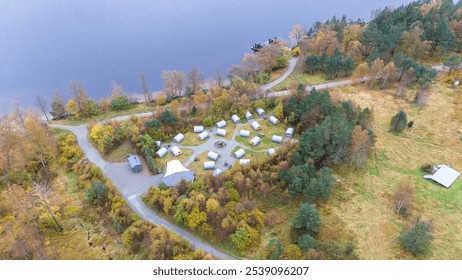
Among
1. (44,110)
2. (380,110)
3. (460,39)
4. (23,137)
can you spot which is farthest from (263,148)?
(460,39)

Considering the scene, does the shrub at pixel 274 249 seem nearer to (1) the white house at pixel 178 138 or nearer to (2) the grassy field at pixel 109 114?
(1) the white house at pixel 178 138

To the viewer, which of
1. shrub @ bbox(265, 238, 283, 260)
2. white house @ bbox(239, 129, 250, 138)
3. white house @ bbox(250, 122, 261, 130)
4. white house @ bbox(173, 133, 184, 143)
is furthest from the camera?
white house @ bbox(250, 122, 261, 130)

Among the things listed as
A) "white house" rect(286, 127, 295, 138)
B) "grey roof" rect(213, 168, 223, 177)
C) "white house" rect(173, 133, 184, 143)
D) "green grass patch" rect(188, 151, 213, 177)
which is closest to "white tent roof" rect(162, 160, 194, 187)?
"green grass patch" rect(188, 151, 213, 177)

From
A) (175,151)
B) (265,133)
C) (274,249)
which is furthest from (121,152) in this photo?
(274,249)

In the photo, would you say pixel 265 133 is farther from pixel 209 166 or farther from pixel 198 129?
pixel 209 166

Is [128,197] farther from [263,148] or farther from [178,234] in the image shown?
[263,148]

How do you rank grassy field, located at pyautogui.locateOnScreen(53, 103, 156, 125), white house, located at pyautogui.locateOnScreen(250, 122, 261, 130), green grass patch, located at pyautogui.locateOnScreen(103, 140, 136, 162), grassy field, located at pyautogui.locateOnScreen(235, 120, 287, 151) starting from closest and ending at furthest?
green grass patch, located at pyautogui.locateOnScreen(103, 140, 136, 162), grassy field, located at pyautogui.locateOnScreen(235, 120, 287, 151), white house, located at pyautogui.locateOnScreen(250, 122, 261, 130), grassy field, located at pyautogui.locateOnScreen(53, 103, 156, 125)

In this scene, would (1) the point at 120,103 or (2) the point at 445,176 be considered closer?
(2) the point at 445,176

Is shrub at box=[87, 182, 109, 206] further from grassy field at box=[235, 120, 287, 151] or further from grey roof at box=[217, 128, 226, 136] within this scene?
grassy field at box=[235, 120, 287, 151]
